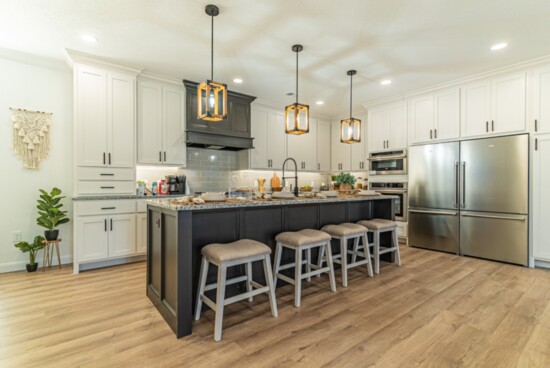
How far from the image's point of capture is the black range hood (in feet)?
14.5

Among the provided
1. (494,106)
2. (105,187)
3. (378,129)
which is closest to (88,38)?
(105,187)

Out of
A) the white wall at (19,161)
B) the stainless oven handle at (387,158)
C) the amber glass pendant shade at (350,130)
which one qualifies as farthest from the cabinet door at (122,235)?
the stainless oven handle at (387,158)

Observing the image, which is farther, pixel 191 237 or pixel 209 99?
pixel 209 99

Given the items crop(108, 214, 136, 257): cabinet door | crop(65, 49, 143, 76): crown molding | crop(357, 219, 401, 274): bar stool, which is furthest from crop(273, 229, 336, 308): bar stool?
crop(65, 49, 143, 76): crown molding

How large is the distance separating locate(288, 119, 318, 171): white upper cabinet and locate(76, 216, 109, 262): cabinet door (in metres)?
3.72

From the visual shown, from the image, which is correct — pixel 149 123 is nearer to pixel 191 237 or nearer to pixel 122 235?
pixel 122 235

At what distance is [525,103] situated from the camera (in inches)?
148

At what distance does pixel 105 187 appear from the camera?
12.1 ft

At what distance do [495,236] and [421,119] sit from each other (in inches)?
85.6

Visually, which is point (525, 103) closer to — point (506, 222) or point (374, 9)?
point (506, 222)

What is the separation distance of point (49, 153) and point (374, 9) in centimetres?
441

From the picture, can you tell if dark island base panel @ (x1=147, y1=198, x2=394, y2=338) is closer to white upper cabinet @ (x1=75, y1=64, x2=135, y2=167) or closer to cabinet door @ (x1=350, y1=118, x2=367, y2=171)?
white upper cabinet @ (x1=75, y1=64, x2=135, y2=167)

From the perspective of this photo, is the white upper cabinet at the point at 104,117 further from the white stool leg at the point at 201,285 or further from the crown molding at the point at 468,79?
the crown molding at the point at 468,79

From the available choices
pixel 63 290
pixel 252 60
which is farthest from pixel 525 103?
pixel 63 290
